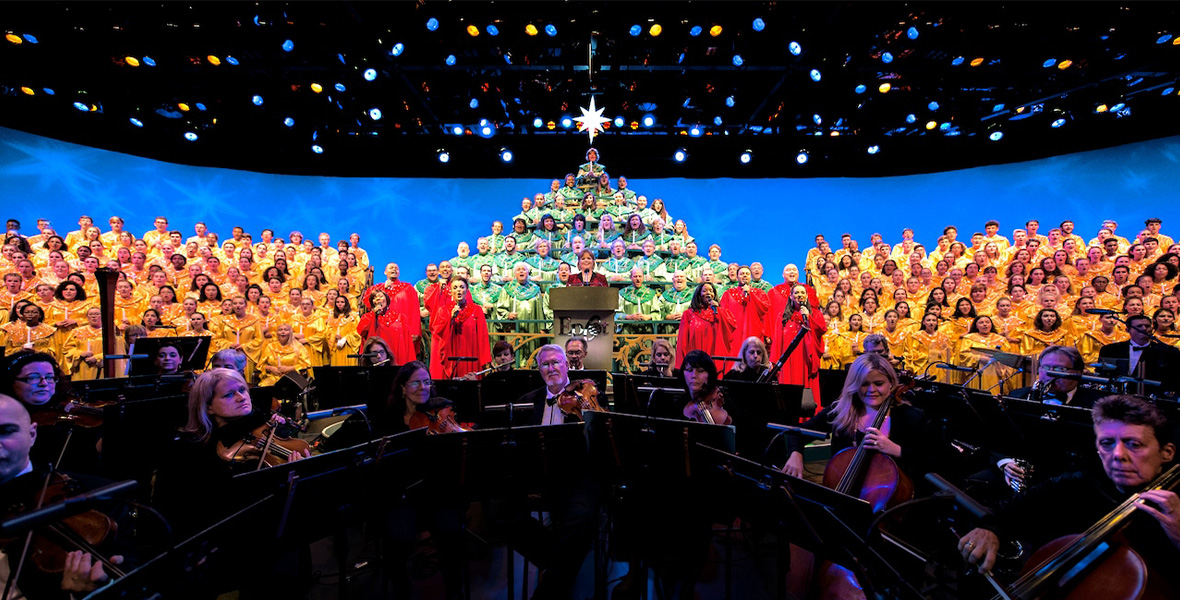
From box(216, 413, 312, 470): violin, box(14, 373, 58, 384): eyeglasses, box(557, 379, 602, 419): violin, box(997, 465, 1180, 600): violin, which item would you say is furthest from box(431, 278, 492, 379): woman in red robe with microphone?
box(997, 465, 1180, 600): violin

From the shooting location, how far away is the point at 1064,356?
453cm

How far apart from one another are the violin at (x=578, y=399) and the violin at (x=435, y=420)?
82 cm

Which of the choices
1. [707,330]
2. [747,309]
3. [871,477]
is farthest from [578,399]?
[747,309]

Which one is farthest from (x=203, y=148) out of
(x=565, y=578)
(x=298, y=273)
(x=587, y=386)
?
(x=565, y=578)

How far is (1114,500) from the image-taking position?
242cm

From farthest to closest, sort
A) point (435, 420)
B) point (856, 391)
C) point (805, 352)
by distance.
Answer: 1. point (805, 352)
2. point (435, 420)
3. point (856, 391)

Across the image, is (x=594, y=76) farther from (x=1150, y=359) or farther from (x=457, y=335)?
(x=1150, y=359)

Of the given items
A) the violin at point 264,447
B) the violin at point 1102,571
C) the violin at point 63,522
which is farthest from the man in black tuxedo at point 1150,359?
the violin at point 63,522

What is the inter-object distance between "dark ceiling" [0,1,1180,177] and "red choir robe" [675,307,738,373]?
14.4 ft

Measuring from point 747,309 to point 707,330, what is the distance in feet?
3.46

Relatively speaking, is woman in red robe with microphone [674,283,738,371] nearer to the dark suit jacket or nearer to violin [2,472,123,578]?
the dark suit jacket

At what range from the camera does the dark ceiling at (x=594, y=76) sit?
29.0 feet

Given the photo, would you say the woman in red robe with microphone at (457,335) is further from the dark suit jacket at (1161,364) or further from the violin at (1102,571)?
the violin at (1102,571)

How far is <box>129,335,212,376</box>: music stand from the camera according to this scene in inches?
247
